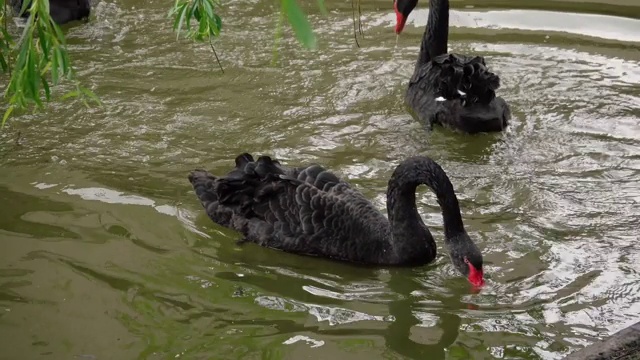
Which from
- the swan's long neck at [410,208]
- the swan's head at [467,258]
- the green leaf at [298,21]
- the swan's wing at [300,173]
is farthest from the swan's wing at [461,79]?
the green leaf at [298,21]

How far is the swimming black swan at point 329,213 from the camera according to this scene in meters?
4.05

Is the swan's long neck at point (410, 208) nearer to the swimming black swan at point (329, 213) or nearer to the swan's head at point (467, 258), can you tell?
the swimming black swan at point (329, 213)

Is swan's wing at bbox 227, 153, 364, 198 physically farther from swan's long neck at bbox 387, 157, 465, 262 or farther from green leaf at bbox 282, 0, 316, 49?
green leaf at bbox 282, 0, 316, 49

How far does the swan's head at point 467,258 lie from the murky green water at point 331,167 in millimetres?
119

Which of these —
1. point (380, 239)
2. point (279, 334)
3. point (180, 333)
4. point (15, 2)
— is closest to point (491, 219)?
point (380, 239)

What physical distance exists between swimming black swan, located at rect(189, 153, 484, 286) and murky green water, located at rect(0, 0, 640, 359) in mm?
101

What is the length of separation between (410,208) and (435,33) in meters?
2.51

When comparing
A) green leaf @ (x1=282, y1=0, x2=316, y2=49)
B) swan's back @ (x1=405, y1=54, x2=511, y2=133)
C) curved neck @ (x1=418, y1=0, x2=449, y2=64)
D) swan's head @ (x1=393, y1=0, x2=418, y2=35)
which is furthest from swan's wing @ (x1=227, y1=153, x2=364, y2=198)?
green leaf @ (x1=282, y1=0, x2=316, y2=49)

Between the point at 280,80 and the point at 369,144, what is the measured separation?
48.5 inches

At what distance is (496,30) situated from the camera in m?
7.46

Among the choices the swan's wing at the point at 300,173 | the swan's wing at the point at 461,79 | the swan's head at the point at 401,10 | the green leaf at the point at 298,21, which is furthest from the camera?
the swan's head at the point at 401,10

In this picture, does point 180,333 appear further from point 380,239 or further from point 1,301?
point 380,239

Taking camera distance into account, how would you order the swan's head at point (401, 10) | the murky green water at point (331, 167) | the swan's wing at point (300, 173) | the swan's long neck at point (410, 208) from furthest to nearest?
the swan's head at point (401, 10) → the swan's wing at point (300, 173) → the swan's long neck at point (410, 208) → the murky green water at point (331, 167)

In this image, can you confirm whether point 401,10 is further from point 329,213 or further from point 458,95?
point 329,213
